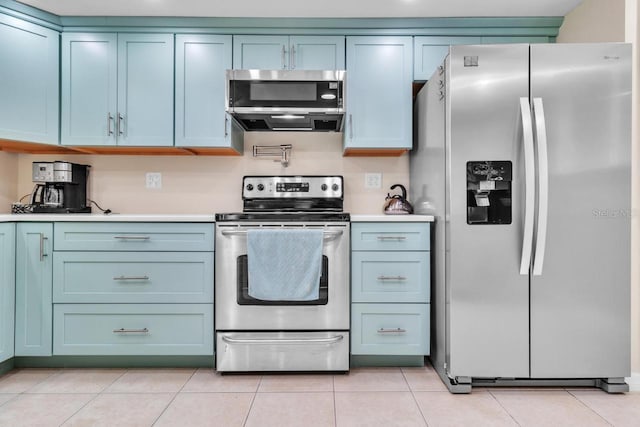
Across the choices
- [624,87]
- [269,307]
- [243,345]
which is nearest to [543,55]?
[624,87]

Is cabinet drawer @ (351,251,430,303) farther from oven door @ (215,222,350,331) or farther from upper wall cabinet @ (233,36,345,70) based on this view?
upper wall cabinet @ (233,36,345,70)

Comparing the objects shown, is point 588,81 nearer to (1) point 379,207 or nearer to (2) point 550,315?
(2) point 550,315

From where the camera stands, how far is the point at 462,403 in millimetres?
1905

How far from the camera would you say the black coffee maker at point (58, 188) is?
2510 mm

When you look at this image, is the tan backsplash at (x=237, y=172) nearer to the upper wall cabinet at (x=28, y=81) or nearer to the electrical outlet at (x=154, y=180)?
the electrical outlet at (x=154, y=180)

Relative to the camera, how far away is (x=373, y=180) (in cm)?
291

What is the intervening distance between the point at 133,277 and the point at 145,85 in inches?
49.1

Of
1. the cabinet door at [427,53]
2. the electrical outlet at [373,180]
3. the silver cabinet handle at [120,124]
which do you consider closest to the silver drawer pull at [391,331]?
the electrical outlet at [373,180]

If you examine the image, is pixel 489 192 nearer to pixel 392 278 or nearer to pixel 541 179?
pixel 541 179

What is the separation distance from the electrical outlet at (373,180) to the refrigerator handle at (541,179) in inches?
46.7

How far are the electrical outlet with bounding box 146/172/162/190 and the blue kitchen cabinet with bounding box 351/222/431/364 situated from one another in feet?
5.07

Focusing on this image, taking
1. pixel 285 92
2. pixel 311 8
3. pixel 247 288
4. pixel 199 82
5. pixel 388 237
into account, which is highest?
pixel 311 8

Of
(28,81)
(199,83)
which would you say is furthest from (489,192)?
(28,81)

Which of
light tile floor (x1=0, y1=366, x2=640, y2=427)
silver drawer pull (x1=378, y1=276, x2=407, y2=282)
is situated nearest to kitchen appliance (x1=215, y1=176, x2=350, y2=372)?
light tile floor (x1=0, y1=366, x2=640, y2=427)
